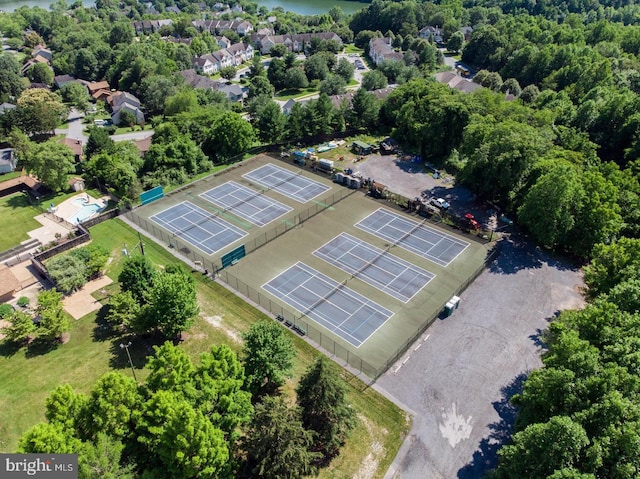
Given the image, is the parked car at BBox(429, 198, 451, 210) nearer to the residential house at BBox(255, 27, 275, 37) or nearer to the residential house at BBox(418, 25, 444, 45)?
the residential house at BBox(418, 25, 444, 45)

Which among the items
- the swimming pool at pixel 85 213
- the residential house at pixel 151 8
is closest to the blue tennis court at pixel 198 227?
the swimming pool at pixel 85 213

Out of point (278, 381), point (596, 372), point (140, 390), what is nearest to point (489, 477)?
point (596, 372)

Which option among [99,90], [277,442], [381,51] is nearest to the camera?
[277,442]

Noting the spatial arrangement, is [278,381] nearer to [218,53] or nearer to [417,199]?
[417,199]

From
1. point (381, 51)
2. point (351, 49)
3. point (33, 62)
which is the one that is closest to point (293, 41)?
point (351, 49)

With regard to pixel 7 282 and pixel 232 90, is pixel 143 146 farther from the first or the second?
pixel 232 90

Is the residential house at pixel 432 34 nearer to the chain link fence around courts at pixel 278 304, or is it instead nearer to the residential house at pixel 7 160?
the chain link fence around courts at pixel 278 304

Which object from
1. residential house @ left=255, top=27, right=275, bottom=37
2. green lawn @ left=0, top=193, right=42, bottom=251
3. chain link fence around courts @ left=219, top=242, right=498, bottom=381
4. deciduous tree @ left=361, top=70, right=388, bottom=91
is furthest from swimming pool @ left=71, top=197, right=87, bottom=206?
residential house @ left=255, top=27, right=275, bottom=37
